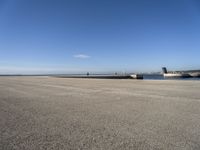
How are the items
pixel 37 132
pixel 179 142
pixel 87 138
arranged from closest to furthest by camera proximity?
pixel 179 142
pixel 87 138
pixel 37 132

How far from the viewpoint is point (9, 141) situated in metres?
3.40

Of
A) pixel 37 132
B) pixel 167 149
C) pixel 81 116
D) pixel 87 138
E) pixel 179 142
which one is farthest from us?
pixel 81 116

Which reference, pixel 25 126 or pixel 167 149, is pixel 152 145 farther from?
pixel 25 126

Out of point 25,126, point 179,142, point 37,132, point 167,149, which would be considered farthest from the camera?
point 25,126

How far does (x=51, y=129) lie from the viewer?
4125 mm

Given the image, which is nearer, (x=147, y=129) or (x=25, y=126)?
(x=147, y=129)

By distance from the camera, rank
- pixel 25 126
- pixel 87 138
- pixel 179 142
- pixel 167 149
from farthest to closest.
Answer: pixel 25 126
pixel 87 138
pixel 179 142
pixel 167 149

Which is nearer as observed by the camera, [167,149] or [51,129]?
[167,149]

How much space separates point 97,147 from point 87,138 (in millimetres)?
470

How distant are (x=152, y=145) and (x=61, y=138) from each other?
1.70m

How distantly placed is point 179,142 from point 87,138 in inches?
66.6

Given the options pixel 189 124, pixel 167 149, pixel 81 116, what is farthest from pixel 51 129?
pixel 189 124


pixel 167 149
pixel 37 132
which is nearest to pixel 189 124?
pixel 167 149

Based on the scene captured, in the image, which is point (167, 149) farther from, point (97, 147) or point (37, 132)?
point (37, 132)
